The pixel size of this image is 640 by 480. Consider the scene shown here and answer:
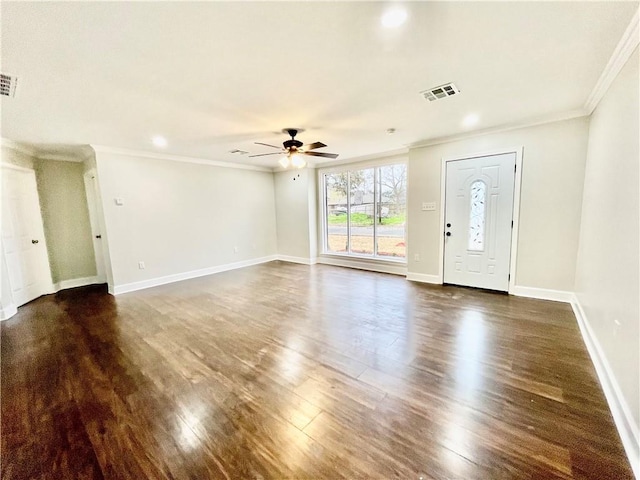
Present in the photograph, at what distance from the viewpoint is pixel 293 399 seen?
6.20 feet

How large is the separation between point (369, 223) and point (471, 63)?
398 cm

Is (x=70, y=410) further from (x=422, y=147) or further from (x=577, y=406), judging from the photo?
(x=422, y=147)

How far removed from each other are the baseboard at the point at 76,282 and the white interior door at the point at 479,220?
22.5 ft

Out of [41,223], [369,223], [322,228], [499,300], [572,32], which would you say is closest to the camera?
[572,32]

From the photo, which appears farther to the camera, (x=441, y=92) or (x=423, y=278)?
(x=423, y=278)

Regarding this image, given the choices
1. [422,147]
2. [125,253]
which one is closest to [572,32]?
[422,147]

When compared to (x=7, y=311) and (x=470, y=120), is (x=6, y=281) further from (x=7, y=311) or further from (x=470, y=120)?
(x=470, y=120)

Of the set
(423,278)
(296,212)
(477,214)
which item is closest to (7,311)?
(296,212)

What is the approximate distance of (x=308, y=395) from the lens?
193 cm

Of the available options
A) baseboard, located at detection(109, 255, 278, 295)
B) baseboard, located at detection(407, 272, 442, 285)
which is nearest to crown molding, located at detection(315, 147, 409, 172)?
baseboard, located at detection(407, 272, 442, 285)

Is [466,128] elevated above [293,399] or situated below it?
above

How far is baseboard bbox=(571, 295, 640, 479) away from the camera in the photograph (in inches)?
53.9

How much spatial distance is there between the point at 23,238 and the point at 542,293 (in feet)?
26.2

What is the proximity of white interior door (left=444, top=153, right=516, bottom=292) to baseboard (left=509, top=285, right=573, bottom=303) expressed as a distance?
5.6 inches
